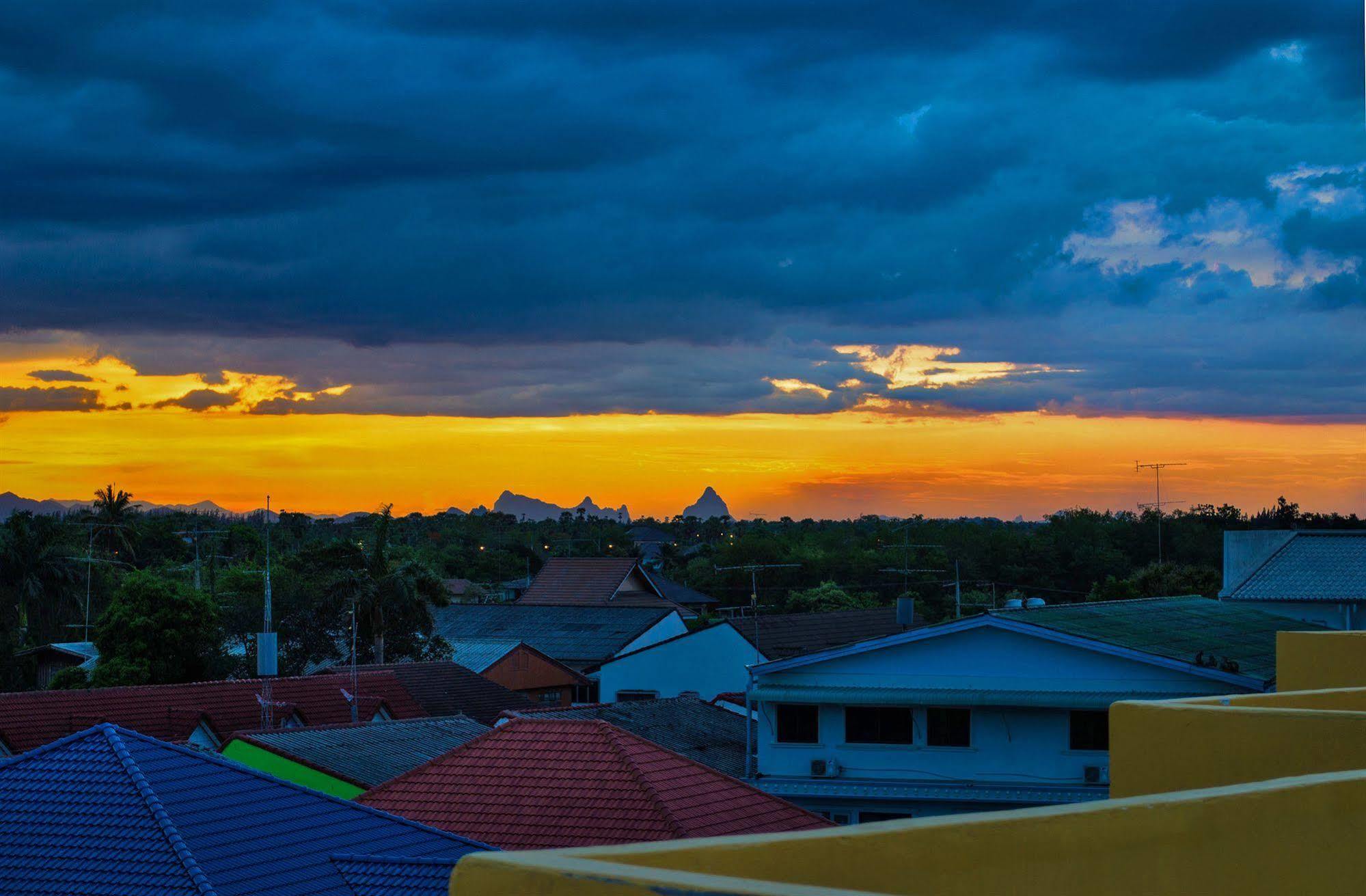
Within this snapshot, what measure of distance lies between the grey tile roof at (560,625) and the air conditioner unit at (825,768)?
27718mm

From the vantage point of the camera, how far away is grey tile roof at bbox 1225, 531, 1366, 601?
114ft

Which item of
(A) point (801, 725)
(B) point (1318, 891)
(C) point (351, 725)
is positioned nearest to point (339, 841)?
(B) point (1318, 891)

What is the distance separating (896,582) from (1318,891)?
3615 inches

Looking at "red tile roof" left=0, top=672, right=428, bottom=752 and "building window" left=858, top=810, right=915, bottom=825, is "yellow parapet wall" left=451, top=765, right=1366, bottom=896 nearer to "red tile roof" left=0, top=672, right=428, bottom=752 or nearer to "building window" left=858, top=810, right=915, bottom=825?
"building window" left=858, top=810, right=915, bottom=825

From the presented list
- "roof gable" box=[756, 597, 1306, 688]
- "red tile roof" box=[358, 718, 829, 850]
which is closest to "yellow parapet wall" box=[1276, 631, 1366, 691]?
"red tile roof" box=[358, 718, 829, 850]

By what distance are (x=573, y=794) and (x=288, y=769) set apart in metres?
8.64

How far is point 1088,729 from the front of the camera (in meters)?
30.2

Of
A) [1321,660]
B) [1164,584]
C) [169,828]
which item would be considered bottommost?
[169,828]

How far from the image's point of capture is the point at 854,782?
30969 mm

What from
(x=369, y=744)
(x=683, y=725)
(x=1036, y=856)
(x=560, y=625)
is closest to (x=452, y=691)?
(x=683, y=725)

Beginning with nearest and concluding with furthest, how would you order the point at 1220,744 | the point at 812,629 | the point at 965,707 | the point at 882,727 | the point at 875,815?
the point at 1220,744
the point at 965,707
the point at 875,815
the point at 882,727
the point at 812,629

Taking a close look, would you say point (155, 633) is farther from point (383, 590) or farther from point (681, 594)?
point (681, 594)

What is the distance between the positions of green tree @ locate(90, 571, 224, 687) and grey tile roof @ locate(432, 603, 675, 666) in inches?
629

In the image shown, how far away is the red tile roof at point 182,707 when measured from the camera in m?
33.1
